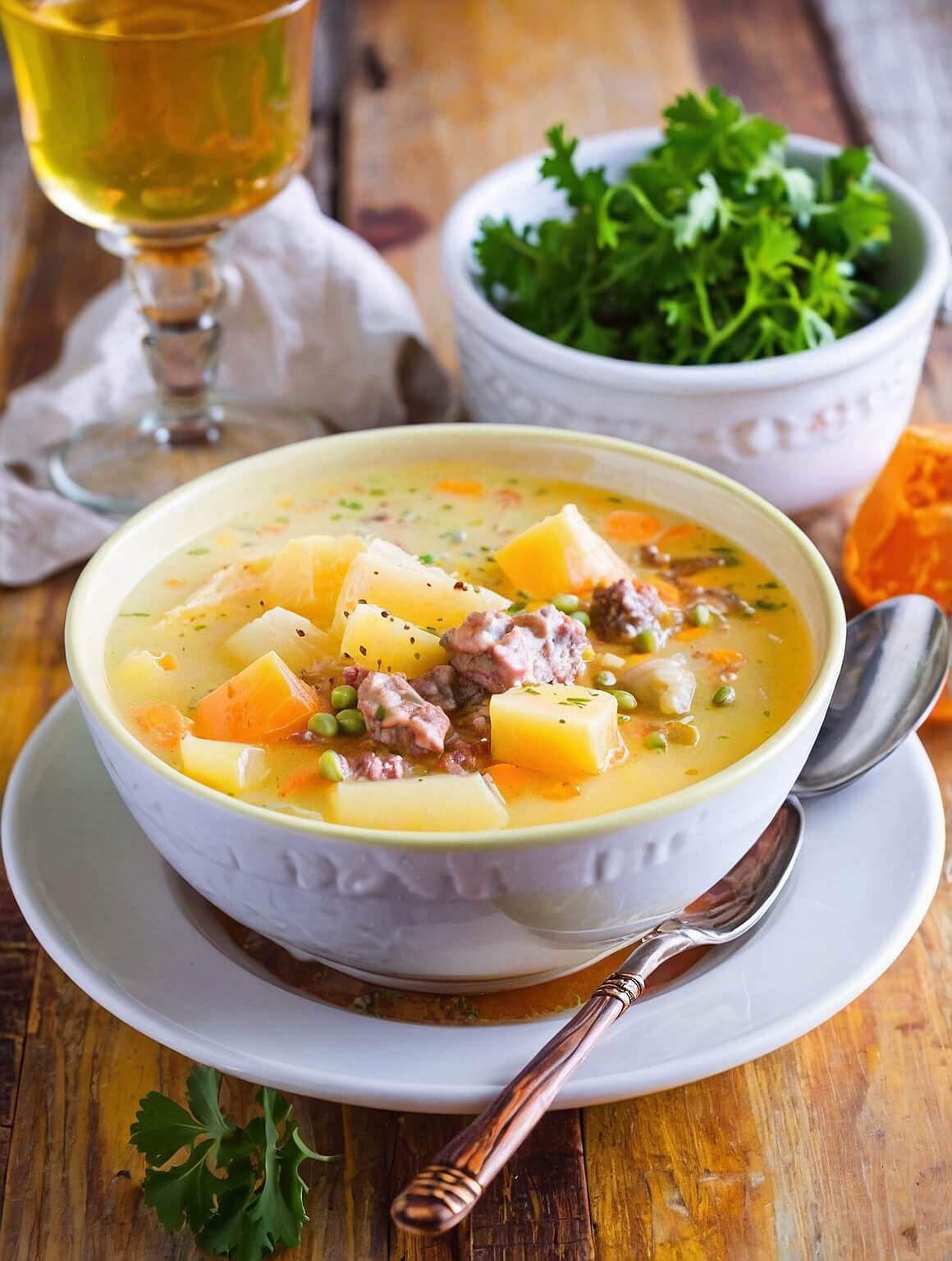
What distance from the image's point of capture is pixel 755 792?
1.88 m

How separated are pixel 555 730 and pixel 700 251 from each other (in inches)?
63.2

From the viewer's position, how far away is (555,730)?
6.31ft

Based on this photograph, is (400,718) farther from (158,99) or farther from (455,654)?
(158,99)

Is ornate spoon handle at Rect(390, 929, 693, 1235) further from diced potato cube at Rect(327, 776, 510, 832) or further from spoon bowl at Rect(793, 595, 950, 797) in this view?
spoon bowl at Rect(793, 595, 950, 797)

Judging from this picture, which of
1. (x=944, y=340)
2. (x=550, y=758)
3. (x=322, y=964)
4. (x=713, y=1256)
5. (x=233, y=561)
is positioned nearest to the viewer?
(x=713, y=1256)

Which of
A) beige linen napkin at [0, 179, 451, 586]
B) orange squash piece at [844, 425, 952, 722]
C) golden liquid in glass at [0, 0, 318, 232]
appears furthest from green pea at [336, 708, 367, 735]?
beige linen napkin at [0, 179, 451, 586]

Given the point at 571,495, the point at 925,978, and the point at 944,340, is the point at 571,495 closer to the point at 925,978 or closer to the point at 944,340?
the point at 925,978

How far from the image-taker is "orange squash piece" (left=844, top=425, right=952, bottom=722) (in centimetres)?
292

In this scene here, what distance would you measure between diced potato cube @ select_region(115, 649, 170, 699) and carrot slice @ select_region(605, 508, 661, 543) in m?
0.79

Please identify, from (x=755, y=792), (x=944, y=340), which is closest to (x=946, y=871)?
(x=755, y=792)

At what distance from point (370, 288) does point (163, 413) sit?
0.60 meters

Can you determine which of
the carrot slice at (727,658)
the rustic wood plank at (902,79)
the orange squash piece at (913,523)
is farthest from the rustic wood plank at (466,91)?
the carrot slice at (727,658)

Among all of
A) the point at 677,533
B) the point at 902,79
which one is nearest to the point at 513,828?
the point at 677,533

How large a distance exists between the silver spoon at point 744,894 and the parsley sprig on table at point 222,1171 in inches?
7.6
